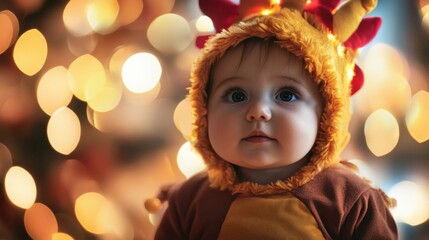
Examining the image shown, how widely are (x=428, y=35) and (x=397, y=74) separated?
0.34ft

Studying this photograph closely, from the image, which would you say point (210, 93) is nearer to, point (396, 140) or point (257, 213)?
point (257, 213)

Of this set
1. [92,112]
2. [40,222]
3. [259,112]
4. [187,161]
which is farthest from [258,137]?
[40,222]

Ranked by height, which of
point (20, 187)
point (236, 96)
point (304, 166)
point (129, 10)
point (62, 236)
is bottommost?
point (62, 236)

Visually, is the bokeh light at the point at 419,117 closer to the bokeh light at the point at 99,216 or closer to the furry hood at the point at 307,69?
the furry hood at the point at 307,69

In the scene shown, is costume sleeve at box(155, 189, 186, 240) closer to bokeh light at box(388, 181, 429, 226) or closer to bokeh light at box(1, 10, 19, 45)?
bokeh light at box(388, 181, 429, 226)

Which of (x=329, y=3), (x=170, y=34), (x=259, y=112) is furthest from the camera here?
(x=170, y=34)

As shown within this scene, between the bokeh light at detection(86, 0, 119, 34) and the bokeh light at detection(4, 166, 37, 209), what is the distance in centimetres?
41

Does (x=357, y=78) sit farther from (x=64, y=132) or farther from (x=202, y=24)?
(x=64, y=132)

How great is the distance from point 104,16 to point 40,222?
0.54 metres

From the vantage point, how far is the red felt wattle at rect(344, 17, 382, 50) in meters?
0.88

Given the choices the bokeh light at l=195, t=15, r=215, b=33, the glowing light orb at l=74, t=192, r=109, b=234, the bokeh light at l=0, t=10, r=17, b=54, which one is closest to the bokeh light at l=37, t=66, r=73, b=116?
the bokeh light at l=0, t=10, r=17, b=54

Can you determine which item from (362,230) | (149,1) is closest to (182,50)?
(149,1)

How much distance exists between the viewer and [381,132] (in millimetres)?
1117

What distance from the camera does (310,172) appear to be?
2.71 ft
